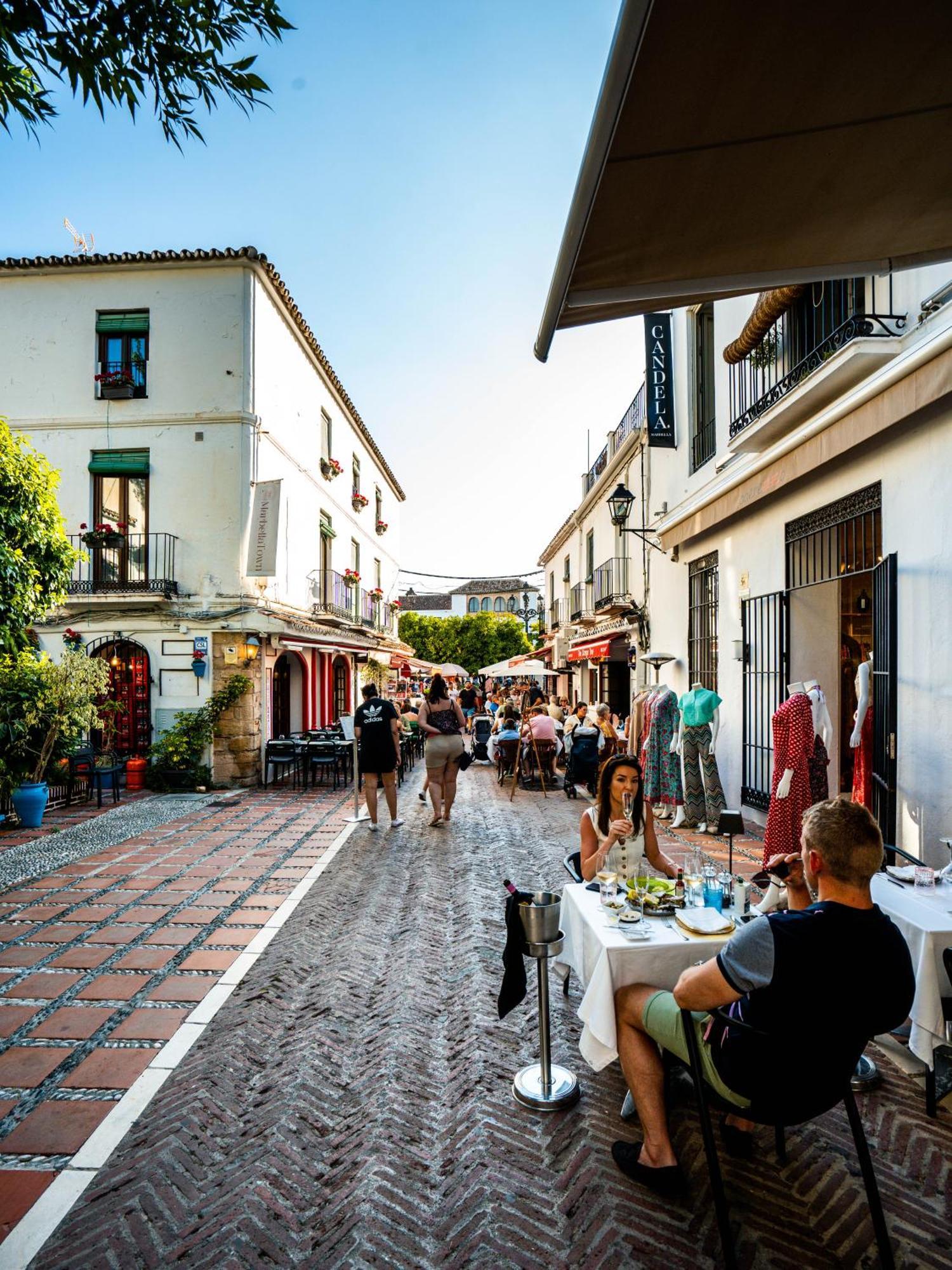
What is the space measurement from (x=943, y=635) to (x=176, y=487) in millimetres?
12491

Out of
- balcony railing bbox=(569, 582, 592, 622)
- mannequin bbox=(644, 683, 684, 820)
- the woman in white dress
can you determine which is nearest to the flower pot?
mannequin bbox=(644, 683, 684, 820)

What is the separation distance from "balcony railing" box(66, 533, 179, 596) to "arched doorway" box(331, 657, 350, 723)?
7165 mm

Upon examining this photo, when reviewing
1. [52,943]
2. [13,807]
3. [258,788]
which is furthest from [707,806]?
[13,807]

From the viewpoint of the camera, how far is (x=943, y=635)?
16.0 ft

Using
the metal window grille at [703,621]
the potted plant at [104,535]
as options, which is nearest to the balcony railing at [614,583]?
the metal window grille at [703,621]

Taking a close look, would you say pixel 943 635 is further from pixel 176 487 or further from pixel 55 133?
pixel 176 487

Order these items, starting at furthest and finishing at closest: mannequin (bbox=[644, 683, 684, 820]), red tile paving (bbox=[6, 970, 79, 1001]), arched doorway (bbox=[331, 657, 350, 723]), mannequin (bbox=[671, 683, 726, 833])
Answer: arched doorway (bbox=[331, 657, 350, 723])
mannequin (bbox=[644, 683, 684, 820])
mannequin (bbox=[671, 683, 726, 833])
red tile paving (bbox=[6, 970, 79, 1001])

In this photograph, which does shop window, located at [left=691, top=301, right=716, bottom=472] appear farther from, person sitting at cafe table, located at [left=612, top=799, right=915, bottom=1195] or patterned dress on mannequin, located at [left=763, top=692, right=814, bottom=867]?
person sitting at cafe table, located at [left=612, top=799, right=915, bottom=1195]

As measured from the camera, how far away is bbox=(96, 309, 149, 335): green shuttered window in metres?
13.7

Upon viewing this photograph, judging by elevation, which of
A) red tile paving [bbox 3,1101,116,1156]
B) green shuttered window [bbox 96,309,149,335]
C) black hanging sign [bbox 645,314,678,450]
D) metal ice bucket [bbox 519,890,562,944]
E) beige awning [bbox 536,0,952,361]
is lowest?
red tile paving [bbox 3,1101,116,1156]

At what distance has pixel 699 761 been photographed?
28.0 feet

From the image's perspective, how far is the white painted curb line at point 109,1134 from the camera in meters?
2.38

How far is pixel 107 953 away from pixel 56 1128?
6.50ft

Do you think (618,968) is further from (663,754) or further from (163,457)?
(163,457)
